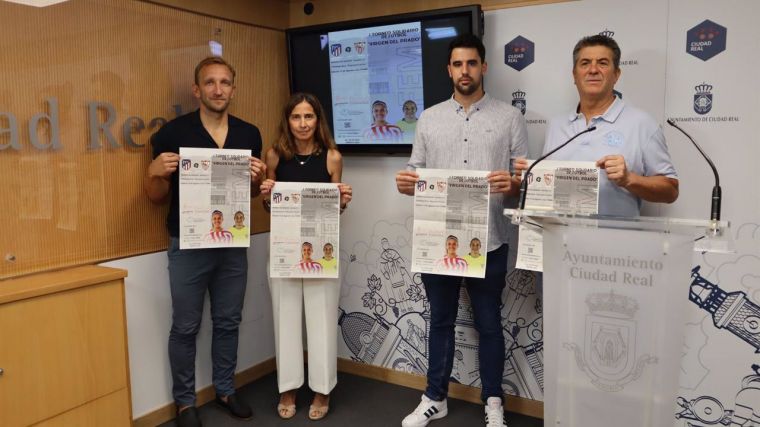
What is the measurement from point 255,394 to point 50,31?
216 centimetres

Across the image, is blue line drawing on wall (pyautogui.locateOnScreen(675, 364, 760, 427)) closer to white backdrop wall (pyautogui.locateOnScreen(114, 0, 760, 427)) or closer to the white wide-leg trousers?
white backdrop wall (pyautogui.locateOnScreen(114, 0, 760, 427))

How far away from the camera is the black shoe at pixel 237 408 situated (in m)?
3.00

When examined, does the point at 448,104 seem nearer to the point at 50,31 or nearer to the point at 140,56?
the point at 140,56

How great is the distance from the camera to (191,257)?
9.12ft

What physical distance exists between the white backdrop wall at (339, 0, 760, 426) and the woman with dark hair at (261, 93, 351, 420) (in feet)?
3.07

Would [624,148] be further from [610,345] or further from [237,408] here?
[237,408]

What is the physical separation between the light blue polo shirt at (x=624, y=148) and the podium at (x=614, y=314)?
0.81 m

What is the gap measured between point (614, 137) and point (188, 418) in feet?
8.01

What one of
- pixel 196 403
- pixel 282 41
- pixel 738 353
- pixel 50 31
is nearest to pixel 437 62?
pixel 282 41

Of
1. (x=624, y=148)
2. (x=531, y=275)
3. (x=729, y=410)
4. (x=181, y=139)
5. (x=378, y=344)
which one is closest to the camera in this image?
(x=624, y=148)

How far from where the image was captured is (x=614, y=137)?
7.70 feet

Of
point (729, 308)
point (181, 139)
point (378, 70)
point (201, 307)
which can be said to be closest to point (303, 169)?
point (181, 139)

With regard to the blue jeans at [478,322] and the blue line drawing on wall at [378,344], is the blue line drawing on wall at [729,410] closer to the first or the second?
the blue jeans at [478,322]

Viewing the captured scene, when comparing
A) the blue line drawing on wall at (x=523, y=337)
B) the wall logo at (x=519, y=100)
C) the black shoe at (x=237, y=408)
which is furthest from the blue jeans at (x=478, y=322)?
the black shoe at (x=237, y=408)
